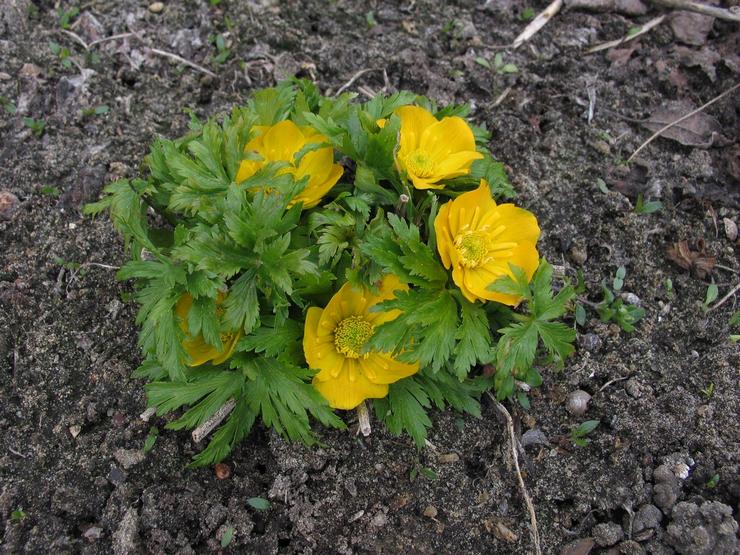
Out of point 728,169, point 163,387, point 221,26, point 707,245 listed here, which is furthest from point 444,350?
point 221,26

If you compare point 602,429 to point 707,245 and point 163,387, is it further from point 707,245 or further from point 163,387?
point 163,387

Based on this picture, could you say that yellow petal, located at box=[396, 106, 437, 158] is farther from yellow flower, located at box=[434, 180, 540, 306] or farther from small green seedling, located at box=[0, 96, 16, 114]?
small green seedling, located at box=[0, 96, 16, 114]

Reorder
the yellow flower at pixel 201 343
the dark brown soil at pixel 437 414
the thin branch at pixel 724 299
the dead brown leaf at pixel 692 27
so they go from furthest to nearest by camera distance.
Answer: the dead brown leaf at pixel 692 27 < the thin branch at pixel 724 299 < the dark brown soil at pixel 437 414 < the yellow flower at pixel 201 343

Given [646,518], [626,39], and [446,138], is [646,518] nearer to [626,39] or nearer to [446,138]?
[446,138]


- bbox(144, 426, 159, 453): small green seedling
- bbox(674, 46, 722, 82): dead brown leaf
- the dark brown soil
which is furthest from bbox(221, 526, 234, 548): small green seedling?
bbox(674, 46, 722, 82): dead brown leaf

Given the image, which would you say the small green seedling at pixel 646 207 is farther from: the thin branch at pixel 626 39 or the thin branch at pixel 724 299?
the thin branch at pixel 626 39

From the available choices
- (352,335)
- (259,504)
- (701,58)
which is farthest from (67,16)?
(701,58)


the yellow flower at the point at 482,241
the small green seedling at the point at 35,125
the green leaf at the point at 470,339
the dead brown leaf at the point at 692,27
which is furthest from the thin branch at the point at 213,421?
the dead brown leaf at the point at 692,27
